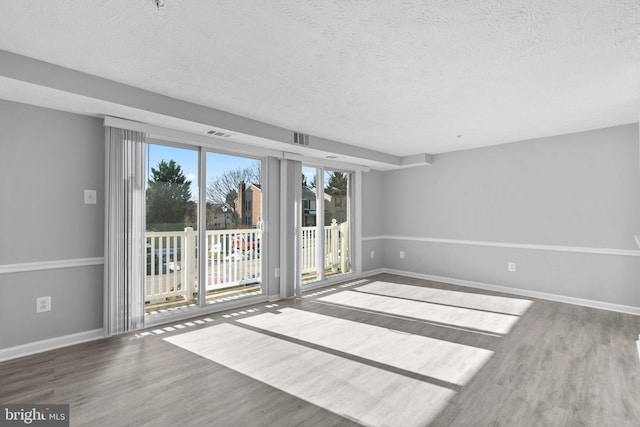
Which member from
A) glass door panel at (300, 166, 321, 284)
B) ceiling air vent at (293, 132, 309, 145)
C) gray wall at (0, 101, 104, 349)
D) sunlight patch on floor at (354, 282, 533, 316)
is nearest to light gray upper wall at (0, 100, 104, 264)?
gray wall at (0, 101, 104, 349)

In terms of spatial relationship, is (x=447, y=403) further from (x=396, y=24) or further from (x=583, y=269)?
(x=583, y=269)

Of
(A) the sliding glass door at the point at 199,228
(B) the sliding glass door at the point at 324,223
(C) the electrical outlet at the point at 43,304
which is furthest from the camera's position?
(B) the sliding glass door at the point at 324,223

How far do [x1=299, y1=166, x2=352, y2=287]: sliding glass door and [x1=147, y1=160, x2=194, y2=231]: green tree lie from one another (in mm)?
1872

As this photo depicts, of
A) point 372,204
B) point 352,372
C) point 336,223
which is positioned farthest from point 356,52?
point 372,204

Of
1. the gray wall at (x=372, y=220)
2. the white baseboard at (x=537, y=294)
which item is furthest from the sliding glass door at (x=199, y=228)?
the white baseboard at (x=537, y=294)

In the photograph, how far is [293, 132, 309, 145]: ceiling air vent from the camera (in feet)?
14.2

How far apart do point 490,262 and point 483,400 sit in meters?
3.60

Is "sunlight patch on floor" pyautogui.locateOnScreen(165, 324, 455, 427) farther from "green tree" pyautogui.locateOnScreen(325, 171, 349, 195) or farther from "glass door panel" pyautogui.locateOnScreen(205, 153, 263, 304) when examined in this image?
"green tree" pyautogui.locateOnScreen(325, 171, 349, 195)

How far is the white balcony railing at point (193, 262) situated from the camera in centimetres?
402

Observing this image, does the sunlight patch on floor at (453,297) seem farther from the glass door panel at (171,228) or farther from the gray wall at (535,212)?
the glass door panel at (171,228)

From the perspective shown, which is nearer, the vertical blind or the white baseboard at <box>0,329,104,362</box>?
the white baseboard at <box>0,329,104,362</box>

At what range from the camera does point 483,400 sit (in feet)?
6.95

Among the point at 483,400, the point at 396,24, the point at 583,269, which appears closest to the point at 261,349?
the point at 483,400

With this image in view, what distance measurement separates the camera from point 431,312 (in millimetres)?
3992
